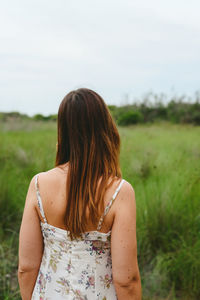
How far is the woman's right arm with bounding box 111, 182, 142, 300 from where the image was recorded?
1.05 meters

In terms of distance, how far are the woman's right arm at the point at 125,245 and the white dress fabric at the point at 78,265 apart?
0.07m

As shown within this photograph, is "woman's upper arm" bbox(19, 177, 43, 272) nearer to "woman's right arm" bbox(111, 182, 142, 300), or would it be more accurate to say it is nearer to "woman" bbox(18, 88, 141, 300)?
"woman" bbox(18, 88, 141, 300)

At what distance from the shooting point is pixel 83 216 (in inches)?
41.9

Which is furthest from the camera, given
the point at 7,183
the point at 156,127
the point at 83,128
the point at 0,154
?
the point at 156,127

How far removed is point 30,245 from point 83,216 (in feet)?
1.03

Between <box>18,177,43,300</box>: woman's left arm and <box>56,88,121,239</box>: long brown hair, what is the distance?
168 millimetres

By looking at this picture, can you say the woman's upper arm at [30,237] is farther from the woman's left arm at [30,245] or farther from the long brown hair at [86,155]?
the long brown hair at [86,155]

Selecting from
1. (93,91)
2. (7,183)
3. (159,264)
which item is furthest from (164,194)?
(93,91)

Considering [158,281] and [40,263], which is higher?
[40,263]

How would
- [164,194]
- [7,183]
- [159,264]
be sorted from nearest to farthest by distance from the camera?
[159,264]
[164,194]
[7,183]

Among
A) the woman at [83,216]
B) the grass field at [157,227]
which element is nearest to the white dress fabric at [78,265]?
the woman at [83,216]

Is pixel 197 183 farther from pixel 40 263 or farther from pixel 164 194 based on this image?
pixel 40 263

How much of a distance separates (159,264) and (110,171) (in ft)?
5.66

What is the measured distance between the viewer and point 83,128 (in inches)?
42.1
